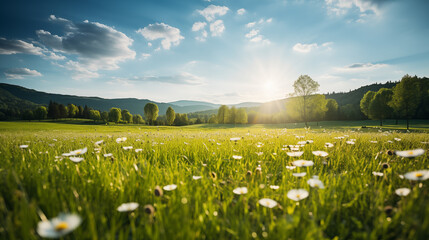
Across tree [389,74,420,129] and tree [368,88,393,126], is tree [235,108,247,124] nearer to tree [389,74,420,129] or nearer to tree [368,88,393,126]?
tree [368,88,393,126]

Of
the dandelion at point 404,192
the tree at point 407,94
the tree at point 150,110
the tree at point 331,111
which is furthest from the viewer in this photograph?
the tree at point 150,110

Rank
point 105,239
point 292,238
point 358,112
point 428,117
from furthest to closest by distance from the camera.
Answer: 1. point 358,112
2. point 428,117
3. point 292,238
4. point 105,239

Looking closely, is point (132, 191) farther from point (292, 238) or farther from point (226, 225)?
point (292, 238)

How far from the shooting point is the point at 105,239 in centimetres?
97

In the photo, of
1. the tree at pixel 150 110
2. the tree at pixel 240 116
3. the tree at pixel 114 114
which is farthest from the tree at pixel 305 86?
the tree at pixel 114 114

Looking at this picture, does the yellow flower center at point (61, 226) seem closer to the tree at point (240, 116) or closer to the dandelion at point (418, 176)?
the dandelion at point (418, 176)

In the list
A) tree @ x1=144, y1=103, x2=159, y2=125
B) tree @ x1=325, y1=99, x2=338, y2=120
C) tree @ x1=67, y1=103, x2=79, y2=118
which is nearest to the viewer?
tree @ x1=325, y1=99, x2=338, y2=120

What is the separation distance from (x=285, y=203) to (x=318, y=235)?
0.59 m

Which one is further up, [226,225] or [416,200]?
[416,200]

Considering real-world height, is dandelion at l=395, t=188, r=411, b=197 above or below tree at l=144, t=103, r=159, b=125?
below

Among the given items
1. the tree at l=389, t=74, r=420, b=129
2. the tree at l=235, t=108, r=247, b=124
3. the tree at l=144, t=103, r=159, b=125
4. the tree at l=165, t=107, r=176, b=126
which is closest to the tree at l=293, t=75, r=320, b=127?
the tree at l=389, t=74, r=420, b=129

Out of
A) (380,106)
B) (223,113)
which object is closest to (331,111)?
(380,106)

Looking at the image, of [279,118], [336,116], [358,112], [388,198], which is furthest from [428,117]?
[388,198]

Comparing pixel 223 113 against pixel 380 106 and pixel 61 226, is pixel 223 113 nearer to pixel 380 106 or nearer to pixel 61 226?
pixel 380 106
